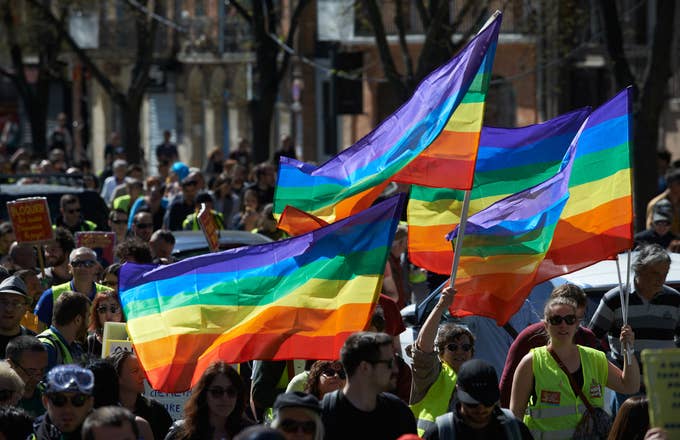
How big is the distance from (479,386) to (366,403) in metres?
0.47

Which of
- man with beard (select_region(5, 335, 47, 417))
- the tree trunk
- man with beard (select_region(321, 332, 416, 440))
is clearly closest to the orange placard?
man with beard (select_region(5, 335, 47, 417))

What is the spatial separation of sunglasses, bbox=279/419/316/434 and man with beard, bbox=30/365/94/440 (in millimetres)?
950

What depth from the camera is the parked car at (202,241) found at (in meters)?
14.2

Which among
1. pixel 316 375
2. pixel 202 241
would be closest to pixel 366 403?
pixel 316 375

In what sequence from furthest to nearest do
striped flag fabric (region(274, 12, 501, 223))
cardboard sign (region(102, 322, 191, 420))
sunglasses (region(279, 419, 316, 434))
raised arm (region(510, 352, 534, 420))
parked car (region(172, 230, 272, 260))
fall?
1. parked car (region(172, 230, 272, 260))
2. cardboard sign (region(102, 322, 191, 420))
3. striped flag fabric (region(274, 12, 501, 223))
4. raised arm (region(510, 352, 534, 420))
5. sunglasses (region(279, 419, 316, 434))

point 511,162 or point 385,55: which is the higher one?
point 511,162

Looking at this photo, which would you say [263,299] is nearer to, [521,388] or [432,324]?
[432,324]

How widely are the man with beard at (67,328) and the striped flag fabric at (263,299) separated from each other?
102 cm

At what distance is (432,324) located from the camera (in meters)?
7.57

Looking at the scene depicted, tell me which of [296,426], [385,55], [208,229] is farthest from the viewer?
[385,55]

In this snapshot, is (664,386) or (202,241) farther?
(202,241)

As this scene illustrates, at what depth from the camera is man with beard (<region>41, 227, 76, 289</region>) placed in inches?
490

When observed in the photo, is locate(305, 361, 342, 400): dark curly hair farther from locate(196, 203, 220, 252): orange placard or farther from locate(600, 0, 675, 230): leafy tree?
locate(600, 0, 675, 230): leafy tree

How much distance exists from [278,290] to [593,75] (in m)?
26.9
